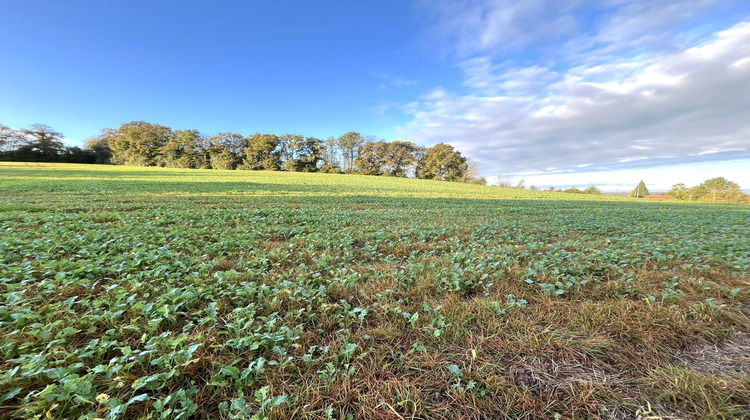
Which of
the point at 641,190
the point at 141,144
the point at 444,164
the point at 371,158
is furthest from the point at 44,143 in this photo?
the point at 641,190

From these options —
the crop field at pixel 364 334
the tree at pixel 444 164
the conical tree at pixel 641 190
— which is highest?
the tree at pixel 444 164

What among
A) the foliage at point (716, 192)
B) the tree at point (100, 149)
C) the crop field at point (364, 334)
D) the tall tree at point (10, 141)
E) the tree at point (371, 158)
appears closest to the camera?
the crop field at point (364, 334)

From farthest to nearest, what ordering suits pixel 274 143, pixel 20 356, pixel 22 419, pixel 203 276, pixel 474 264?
pixel 274 143, pixel 474 264, pixel 203 276, pixel 20 356, pixel 22 419

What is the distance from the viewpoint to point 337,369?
173 centimetres

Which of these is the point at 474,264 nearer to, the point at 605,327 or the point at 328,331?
the point at 605,327

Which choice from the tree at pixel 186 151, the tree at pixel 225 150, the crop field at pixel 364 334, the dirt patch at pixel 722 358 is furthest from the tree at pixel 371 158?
the dirt patch at pixel 722 358

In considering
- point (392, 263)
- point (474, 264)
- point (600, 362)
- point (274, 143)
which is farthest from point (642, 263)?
point (274, 143)

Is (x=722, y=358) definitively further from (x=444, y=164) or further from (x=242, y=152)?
(x=242, y=152)

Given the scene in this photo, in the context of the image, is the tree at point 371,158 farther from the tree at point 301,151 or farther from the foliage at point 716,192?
the foliage at point 716,192

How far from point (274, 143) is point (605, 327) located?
55344 millimetres

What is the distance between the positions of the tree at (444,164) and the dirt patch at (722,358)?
52.9m

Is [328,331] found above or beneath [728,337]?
beneath

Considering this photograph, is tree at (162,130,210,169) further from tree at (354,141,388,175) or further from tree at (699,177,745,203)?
tree at (699,177,745,203)

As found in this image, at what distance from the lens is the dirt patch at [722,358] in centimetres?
175
